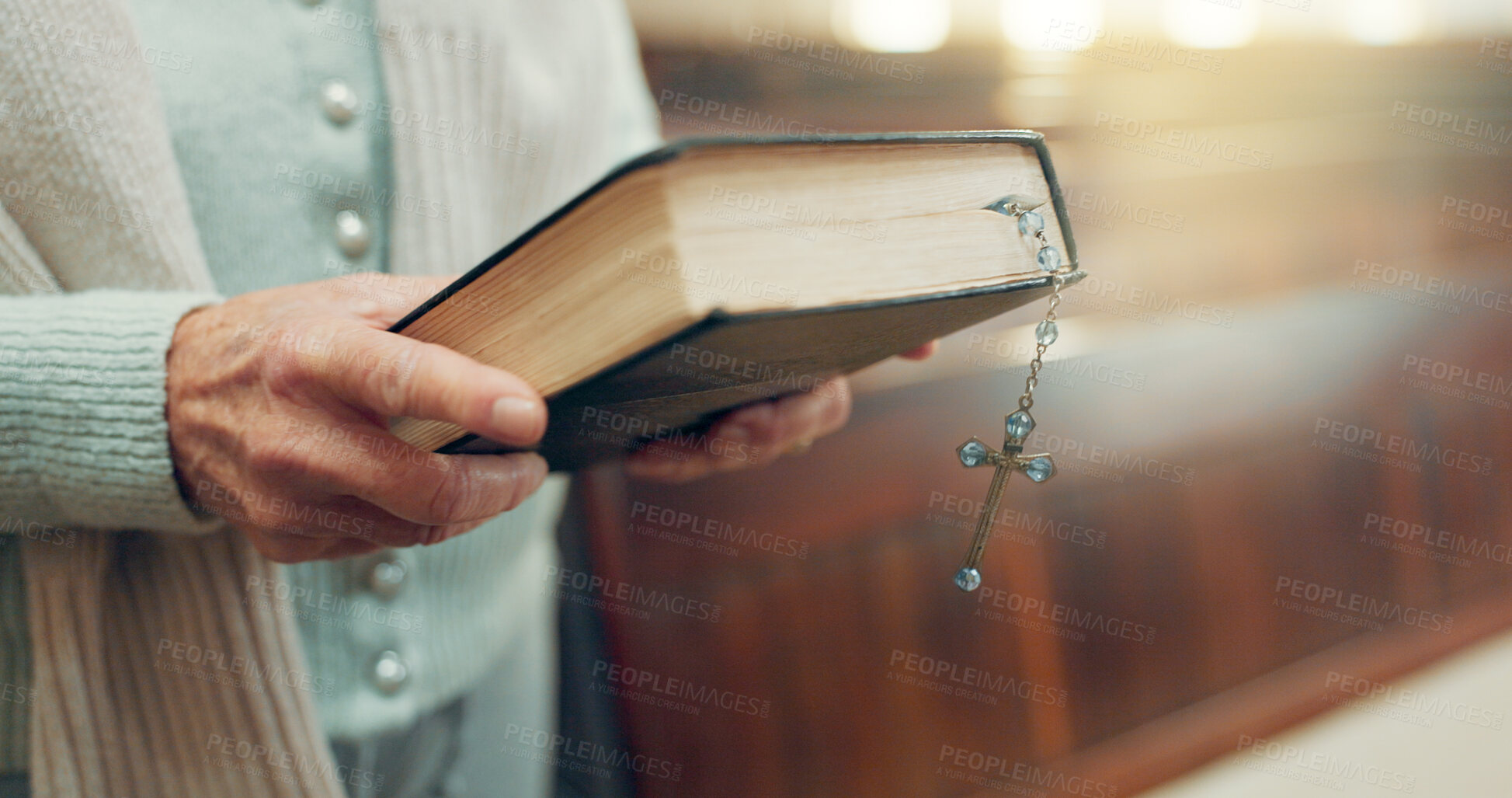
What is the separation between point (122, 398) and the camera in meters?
0.36

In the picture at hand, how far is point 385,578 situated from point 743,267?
1.27ft

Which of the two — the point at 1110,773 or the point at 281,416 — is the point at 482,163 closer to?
the point at 281,416

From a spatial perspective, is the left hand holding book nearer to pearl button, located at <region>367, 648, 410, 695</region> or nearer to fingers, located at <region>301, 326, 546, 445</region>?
fingers, located at <region>301, 326, 546, 445</region>

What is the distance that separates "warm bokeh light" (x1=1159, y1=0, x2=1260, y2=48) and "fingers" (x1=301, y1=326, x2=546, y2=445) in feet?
4.72

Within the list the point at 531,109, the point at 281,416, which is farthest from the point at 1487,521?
the point at 281,416

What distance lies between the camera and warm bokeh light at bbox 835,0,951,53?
41.0 inches

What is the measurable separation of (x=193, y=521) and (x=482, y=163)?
29cm

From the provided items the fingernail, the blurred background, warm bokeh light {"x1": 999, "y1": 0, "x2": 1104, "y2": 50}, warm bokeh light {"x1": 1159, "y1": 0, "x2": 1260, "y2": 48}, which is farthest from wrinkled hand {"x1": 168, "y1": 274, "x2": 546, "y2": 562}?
warm bokeh light {"x1": 1159, "y1": 0, "x2": 1260, "y2": 48}

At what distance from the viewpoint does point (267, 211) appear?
51 cm

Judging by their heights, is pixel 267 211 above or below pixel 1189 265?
below

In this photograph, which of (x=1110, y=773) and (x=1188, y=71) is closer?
(x=1110, y=773)

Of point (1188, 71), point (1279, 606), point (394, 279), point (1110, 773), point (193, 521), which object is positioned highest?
point (1188, 71)

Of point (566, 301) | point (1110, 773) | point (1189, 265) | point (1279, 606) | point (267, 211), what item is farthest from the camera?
point (1189, 265)

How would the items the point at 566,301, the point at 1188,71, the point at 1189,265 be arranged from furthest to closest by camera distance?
1. the point at 1188,71
2. the point at 1189,265
3. the point at 566,301
